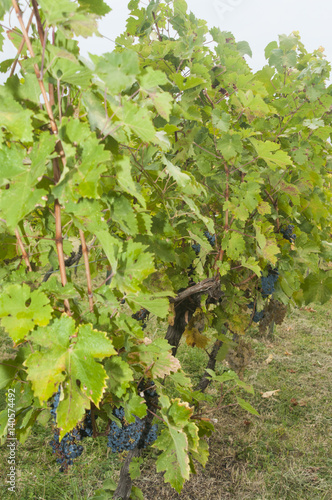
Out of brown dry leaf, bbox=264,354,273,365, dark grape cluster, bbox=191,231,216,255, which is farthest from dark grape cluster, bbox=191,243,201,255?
brown dry leaf, bbox=264,354,273,365

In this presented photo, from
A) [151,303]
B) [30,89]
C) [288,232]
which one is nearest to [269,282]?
[288,232]

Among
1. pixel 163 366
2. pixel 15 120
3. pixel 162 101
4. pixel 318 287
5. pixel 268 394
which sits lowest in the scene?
pixel 268 394

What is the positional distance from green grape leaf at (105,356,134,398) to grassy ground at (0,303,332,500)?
4.73 ft

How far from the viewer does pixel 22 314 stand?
713mm

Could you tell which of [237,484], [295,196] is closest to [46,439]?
[237,484]

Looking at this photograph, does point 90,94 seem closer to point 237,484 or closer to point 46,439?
point 237,484

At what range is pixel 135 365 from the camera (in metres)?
1.12

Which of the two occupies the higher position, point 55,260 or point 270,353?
point 55,260

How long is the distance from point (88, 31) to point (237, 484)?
2.87 meters

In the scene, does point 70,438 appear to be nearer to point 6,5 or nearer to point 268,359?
point 6,5

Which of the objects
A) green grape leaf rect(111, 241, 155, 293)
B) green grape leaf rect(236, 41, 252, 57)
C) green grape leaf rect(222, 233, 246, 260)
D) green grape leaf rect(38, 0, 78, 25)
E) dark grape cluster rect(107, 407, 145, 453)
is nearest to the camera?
green grape leaf rect(38, 0, 78, 25)

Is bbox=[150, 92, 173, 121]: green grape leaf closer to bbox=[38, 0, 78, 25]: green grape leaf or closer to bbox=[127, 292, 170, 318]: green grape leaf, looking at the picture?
bbox=[38, 0, 78, 25]: green grape leaf

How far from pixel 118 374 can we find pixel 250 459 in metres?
2.44

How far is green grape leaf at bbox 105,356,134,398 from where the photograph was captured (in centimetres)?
90
